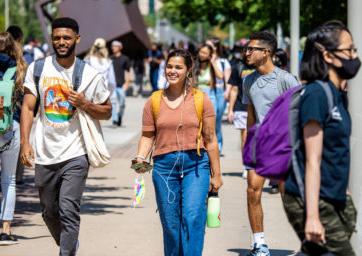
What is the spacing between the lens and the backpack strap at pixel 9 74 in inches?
365

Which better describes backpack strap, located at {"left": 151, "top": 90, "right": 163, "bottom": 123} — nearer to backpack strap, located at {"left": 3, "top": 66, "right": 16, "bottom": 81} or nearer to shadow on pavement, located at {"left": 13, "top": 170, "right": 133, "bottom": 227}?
backpack strap, located at {"left": 3, "top": 66, "right": 16, "bottom": 81}

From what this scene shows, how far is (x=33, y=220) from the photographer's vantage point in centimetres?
1083

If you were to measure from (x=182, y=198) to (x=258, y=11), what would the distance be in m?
21.3

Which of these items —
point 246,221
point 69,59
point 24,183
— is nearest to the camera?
point 69,59

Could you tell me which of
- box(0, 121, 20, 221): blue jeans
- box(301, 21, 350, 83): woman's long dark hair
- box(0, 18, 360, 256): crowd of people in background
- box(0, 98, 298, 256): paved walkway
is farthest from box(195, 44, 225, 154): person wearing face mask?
box(301, 21, 350, 83): woman's long dark hair

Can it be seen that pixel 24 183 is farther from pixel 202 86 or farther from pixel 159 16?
pixel 159 16

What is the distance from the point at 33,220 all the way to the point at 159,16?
98.5 metres

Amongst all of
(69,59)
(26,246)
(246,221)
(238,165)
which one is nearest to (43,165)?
(69,59)

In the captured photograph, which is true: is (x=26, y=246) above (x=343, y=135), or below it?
below

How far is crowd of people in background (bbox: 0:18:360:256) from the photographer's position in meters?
5.14

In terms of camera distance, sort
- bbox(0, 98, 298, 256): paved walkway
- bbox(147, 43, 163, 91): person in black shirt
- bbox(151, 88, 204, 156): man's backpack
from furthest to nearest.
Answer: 1. bbox(147, 43, 163, 91): person in black shirt
2. bbox(0, 98, 298, 256): paved walkway
3. bbox(151, 88, 204, 156): man's backpack

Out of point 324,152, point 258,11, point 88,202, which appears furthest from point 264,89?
→ point 258,11

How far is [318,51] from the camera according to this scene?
525cm

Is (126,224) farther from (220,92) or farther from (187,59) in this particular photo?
(220,92)
